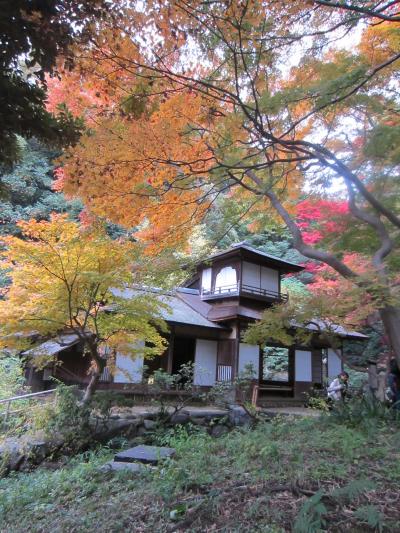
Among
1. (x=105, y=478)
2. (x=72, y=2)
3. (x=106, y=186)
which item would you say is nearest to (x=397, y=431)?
(x=105, y=478)

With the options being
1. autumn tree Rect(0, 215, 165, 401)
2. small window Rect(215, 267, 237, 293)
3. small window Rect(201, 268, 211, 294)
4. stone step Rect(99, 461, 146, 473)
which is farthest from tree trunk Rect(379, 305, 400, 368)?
small window Rect(201, 268, 211, 294)

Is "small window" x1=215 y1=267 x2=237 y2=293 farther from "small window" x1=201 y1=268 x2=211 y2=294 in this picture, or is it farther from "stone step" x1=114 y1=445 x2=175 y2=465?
"stone step" x1=114 y1=445 x2=175 y2=465

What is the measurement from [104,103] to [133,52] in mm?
602

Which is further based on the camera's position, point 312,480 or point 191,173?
point 191,173

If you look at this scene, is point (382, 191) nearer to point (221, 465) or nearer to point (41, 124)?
point (221, 465)

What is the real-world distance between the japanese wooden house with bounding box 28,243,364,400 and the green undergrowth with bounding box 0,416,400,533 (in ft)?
24.5

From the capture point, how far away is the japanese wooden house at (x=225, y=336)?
13.3 meters

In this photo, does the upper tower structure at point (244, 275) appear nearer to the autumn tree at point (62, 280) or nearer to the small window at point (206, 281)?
the small window at point (206, 281)

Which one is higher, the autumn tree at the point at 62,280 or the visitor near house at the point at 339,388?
the autumn tree at the point at 62,280

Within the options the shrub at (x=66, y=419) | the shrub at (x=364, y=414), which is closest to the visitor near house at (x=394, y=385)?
the shrub at (x=364, y=414)

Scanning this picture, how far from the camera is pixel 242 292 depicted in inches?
607

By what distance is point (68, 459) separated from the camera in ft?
24.1

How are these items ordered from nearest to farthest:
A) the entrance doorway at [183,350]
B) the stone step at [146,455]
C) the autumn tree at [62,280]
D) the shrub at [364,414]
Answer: the stone step at [146,455]
the shrub at [364,414]
the autumn tree at [62,280]
the entrance doorway at [183,350]

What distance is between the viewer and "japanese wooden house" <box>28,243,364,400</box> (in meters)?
13.3
